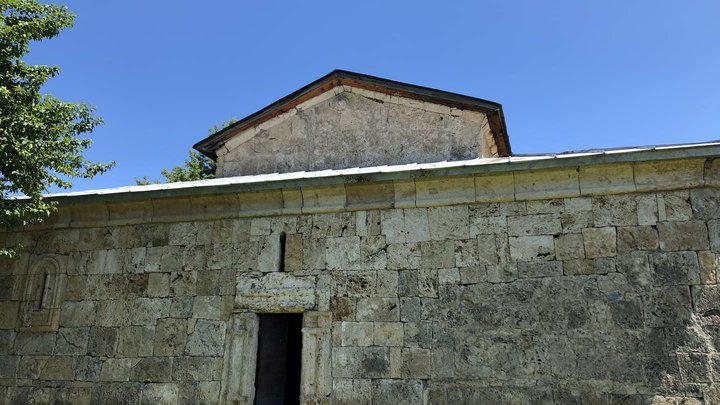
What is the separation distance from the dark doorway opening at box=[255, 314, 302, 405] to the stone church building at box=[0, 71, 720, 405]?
2 centimetres

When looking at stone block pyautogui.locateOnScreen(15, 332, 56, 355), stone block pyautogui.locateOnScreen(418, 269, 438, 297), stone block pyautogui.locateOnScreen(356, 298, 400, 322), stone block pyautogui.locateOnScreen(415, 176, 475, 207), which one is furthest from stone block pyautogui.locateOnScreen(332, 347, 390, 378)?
stone block pyautogui.locateOnScreen(15, 332, 56, 355)

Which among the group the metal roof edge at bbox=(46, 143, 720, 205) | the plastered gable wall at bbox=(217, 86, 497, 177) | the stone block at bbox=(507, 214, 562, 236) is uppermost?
the plastered gable wall at bbox=(217, 86, 497, 177)

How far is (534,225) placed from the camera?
5719mm

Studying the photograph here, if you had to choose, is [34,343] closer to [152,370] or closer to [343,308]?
[152,370]

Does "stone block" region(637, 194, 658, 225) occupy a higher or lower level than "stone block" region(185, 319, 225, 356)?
higher

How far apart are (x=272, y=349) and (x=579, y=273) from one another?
333cm

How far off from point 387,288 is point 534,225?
1.64 metres

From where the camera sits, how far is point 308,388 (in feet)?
19.1

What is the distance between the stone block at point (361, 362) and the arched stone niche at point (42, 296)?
3.56 m

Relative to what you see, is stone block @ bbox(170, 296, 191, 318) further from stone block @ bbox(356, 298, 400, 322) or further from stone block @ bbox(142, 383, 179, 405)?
stone block @ bbox(356, 298, 400, 322)

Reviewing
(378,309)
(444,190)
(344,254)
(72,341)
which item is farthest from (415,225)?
(72,341)

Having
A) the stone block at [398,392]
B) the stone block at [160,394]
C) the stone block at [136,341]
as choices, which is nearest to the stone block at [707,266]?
the stone block at [398,392]

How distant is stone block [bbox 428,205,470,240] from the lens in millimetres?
5906

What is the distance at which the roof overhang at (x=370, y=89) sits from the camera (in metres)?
8.21
